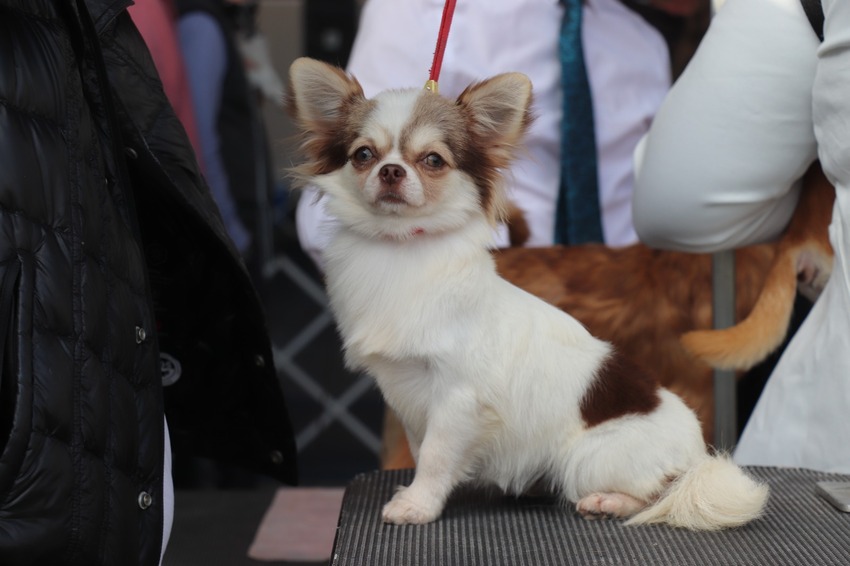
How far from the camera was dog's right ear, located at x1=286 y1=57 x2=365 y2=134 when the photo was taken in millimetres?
1357

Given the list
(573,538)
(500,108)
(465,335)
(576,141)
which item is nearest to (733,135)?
(500,108)

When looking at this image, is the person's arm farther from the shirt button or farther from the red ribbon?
the shirt button

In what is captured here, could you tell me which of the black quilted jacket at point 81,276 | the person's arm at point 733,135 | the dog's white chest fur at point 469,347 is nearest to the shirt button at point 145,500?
the black quilted jacket at point 81,276

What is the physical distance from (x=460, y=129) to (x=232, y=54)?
2.63m

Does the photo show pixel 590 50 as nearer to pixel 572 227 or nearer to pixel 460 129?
pixel 572 227

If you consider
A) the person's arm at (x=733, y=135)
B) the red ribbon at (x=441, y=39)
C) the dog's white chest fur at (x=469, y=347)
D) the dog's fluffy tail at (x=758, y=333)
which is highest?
the red ribbon at (x=441, y=39)

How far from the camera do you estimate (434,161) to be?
132 centimetres

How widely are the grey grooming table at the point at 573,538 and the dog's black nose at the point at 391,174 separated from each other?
1.39 feet

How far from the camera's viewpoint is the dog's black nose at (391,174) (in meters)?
1.28

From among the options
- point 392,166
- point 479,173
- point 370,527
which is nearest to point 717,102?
point 479,173

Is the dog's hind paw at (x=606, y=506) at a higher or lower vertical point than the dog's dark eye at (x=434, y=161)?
lower

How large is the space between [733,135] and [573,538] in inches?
24.8

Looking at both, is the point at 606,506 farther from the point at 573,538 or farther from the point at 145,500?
the point at 145,500

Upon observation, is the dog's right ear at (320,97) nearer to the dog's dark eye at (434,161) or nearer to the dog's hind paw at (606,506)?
the dog's dark eye at (434,161)
